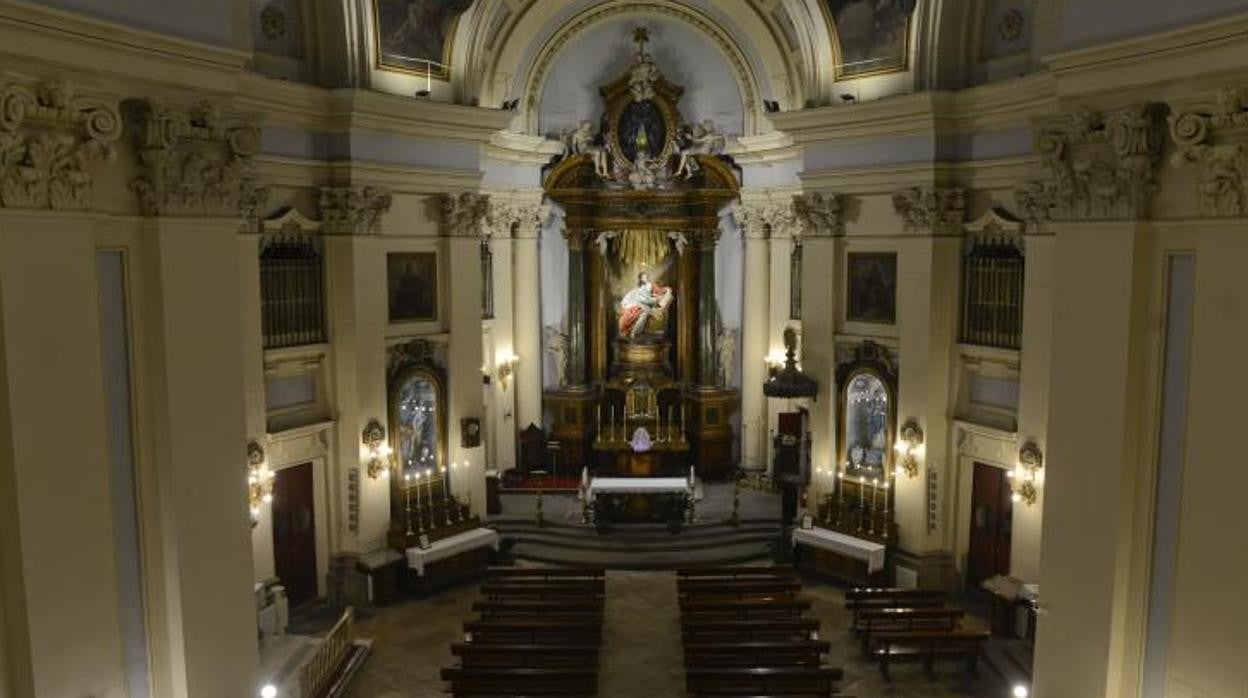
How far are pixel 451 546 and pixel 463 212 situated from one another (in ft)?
20.9

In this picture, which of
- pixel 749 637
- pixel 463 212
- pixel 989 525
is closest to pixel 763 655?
pixel 749 637

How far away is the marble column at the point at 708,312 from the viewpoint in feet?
75.4

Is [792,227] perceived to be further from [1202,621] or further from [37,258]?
[37,258]

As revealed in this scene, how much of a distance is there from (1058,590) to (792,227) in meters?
14.4

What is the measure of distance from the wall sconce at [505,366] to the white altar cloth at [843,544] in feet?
26.5

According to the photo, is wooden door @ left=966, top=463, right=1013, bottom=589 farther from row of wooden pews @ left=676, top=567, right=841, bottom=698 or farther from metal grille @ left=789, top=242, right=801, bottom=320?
metal grille @ left=789, top=242, right=801, bottom=320

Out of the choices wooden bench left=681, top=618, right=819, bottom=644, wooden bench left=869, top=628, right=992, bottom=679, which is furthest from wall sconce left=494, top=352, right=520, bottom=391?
wooden bench left=869, top=628, right=992, bottom=679

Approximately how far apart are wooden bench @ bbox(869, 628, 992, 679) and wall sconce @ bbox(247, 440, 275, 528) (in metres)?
9.77

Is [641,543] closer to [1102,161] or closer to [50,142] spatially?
[1102,161]

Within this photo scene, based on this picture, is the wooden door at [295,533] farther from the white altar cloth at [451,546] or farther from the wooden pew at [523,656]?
the wooden pew at [523,656]

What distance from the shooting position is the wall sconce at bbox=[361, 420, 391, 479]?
16.3 metres

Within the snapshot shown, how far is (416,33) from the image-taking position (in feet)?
54.3

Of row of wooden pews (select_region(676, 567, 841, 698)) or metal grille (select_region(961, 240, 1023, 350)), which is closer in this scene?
row of wooden pews (select_region(676, 567, 841, 698))

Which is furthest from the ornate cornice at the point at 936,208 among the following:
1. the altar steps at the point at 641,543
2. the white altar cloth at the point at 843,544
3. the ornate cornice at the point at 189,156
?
the ornate cornice at the point at 189,156
